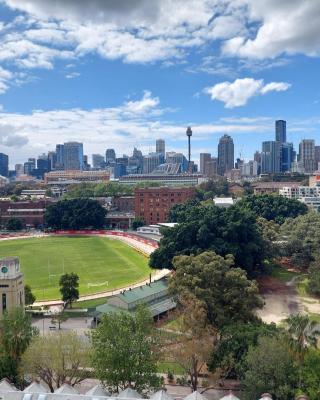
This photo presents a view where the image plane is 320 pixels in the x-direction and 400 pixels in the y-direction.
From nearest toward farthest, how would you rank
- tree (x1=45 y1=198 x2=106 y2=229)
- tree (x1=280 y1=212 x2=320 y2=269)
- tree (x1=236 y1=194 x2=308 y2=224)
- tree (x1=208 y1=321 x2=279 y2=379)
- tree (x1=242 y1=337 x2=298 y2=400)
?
tree (x1=242 y1=337 x2=298 y2=400)
tree (x1=208 y1=321 x2=279 y2=379)
tree (x1=280 y1=212 x2=320 y2=269)
tree (x1=236 y1=194 x2=308 y2=224)
tree (x1=45 y1=198 x2=106 y2=229)

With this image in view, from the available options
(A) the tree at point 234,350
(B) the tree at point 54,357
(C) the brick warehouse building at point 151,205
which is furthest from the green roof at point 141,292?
(C) the brick warehouse building at point 151,205

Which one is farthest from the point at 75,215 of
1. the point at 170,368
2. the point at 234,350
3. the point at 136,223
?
the point at 234,350

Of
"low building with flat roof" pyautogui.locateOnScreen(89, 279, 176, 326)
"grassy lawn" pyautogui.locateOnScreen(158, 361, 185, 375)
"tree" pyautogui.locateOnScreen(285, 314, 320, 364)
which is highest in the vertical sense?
"tree" pyautogui.locateOnScreen(285, 314, 320, 364)

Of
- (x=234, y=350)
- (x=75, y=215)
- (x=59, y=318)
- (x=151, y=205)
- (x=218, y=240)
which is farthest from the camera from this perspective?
(x=151, y=205)

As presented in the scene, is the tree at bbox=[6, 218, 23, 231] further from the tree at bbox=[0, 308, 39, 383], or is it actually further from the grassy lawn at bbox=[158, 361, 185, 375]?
the grassy lawn at bbox=[158, 361, 185, 375]

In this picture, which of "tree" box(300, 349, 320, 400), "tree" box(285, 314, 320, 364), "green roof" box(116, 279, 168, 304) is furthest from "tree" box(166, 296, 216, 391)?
"green roof" box(116, 279, 168, 304)

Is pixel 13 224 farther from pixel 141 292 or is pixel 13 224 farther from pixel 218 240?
pixel 141 292

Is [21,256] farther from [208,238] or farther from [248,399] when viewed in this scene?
[248,399]

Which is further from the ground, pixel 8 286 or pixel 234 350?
pixel 8 286
